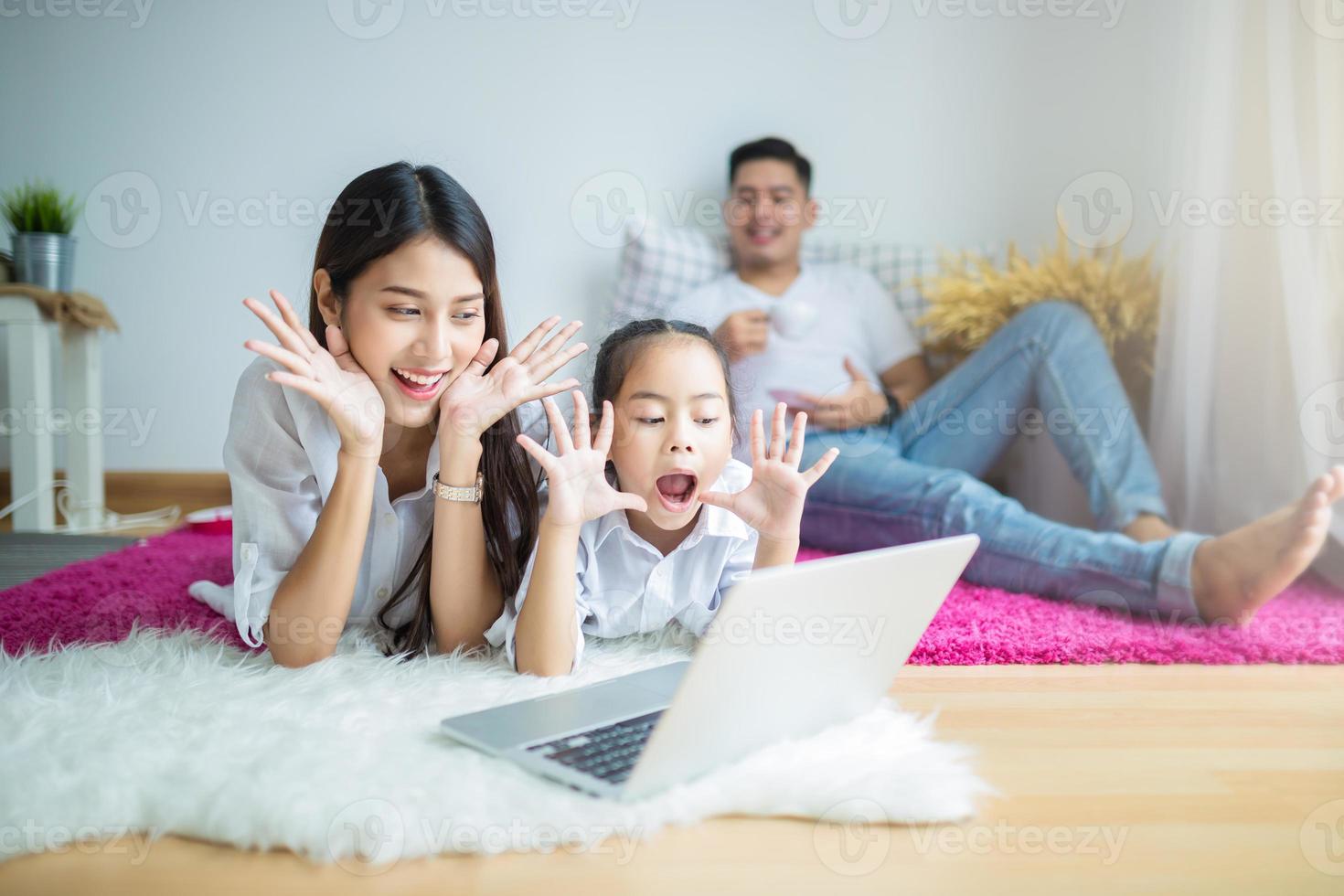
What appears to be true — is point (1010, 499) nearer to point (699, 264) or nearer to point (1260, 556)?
point (1260, 556)

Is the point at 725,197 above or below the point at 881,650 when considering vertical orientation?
above

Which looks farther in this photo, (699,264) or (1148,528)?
(699,264)

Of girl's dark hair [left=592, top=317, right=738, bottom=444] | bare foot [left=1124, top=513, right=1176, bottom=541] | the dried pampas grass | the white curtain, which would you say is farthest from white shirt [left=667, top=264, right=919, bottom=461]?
girl's dark hair [left=592, top=317, right=738, bottom=444]

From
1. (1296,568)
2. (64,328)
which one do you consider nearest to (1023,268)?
(1296,568)

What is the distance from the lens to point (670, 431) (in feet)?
3.60

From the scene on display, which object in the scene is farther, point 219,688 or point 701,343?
point 701,343

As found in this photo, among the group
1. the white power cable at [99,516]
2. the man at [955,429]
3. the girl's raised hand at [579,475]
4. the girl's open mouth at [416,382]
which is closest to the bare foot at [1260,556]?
the man at [955,429]

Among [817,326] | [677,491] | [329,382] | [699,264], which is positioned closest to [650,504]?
[677,491]

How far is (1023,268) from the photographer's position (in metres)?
2.19

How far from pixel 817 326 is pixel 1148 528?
3.06ft

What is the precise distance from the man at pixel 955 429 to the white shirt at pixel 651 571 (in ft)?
0.73

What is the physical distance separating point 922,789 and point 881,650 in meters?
0.13

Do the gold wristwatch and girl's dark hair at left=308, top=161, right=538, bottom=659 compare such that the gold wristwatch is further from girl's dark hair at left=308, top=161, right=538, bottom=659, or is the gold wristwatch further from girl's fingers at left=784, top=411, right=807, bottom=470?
girl's fingers at left=784, top=411, right=807, bottom=470

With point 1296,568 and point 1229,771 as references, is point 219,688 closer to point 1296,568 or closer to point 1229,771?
point 1229,771
